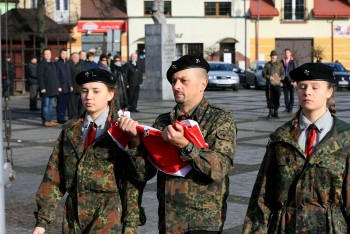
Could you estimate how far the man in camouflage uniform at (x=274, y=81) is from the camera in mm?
20156

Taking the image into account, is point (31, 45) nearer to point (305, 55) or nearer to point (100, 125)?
point (305, 55)

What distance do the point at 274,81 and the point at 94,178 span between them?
635 inches

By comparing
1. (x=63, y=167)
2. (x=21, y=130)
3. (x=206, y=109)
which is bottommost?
(x=21, y=130)

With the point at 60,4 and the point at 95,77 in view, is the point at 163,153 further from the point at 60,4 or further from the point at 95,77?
the point at 60,4

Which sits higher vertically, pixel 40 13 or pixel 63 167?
pixel 40 13

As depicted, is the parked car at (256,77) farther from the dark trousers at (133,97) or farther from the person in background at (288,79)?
the dark trousers at (133,97)

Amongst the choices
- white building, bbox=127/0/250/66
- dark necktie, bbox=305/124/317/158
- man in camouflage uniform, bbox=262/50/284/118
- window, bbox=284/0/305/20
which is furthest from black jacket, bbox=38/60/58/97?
window, bbox=284/0/305/20

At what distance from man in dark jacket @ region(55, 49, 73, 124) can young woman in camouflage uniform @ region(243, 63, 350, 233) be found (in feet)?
49.4

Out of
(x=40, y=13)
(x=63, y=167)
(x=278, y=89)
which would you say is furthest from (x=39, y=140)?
(x=40, y=13)

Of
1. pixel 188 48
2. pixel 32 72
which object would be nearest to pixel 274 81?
pixel 32 72

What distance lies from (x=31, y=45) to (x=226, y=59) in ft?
67.7

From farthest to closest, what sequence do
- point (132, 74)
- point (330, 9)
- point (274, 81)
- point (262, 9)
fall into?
point (330, 9) < point (262, 9) < point (132, 74) < point (274, 81)

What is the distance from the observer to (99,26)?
55.1m

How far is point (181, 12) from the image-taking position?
181 ft
